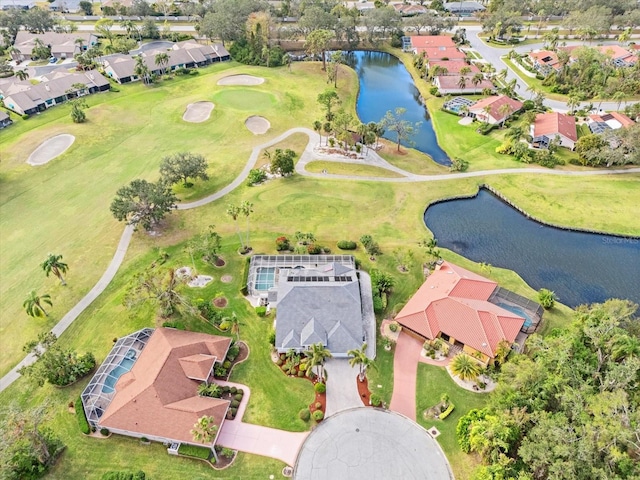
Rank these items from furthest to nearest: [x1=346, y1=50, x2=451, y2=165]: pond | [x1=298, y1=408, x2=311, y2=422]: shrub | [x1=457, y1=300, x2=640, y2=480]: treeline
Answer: [x1=346, y1=50, x2=451, y2=165]: pond, [x1=298, y1=408, x2=311, y2=422]: shrub, [x1=457, y1=300, x2=640, y2=480]: treeline

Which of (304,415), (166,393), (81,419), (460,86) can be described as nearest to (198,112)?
(460,86)

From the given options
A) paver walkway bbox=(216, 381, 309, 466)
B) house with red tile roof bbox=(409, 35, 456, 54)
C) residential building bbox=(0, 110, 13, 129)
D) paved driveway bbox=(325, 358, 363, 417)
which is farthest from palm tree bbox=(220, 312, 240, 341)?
house with red tile roof bbox=(409, 35, 456, 54)

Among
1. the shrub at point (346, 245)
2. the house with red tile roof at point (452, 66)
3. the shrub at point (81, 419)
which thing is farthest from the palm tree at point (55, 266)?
the house with red tile roof at point (452, 66)

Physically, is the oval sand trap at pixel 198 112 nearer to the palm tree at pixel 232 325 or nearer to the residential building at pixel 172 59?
the residential building at pixel 172 59

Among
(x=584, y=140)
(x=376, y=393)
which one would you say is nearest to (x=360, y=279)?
(x=376, y=393)

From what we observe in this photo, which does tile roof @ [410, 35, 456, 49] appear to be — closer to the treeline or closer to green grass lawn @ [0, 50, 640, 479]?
green grass lawn @ [0, 50, 640, 479]

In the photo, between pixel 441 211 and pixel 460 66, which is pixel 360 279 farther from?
pixel 460 66
